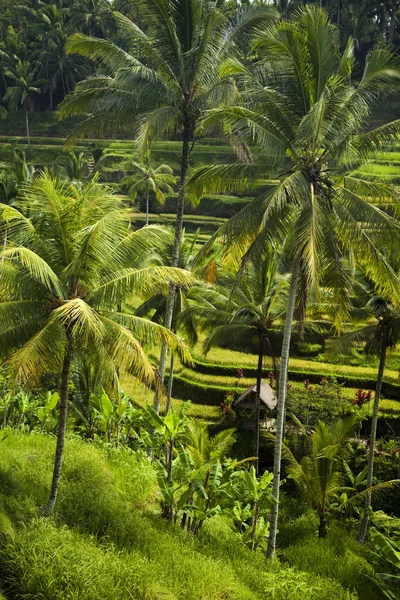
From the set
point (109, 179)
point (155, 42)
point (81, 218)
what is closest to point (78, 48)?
point (155, 42)

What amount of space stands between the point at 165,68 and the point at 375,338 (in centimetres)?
901

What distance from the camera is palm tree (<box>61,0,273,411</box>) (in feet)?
43.1

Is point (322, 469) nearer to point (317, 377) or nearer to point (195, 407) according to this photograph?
point (195, 407)

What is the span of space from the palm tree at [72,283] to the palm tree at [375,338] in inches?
284

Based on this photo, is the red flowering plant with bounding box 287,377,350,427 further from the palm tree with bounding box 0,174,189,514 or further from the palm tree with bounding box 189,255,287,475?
the palm tree with bounding box 0,174,189,514

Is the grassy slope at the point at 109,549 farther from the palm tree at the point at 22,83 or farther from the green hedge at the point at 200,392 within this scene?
the palm tree at the point at 22,83

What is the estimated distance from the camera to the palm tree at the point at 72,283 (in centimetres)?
918

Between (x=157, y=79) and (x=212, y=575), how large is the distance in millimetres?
10449

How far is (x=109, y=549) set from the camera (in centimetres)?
948

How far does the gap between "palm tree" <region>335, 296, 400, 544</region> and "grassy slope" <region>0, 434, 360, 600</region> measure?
4711 millimetres

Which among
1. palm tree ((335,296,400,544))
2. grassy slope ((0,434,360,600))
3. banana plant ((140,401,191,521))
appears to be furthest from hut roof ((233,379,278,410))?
banana plant ((140,401,191,521))

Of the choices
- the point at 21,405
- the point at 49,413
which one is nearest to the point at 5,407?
the point at 21,405

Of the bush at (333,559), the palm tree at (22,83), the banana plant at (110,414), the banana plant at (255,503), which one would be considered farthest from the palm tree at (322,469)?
the palm tree at (22,83)

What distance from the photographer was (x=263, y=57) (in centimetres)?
1159
